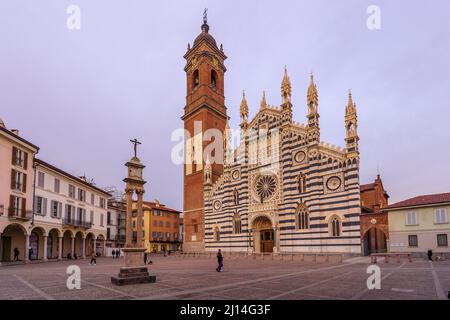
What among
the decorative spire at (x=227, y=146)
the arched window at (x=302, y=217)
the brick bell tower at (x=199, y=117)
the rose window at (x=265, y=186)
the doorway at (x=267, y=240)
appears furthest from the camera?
the brick bell tower at (x=199, y=117)

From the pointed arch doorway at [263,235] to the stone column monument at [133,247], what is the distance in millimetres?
26676

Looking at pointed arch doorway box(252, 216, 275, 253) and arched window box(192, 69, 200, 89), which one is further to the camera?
arched window box(192, 69, 200, 89)

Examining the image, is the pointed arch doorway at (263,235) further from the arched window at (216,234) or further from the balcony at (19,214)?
the balcony at (19,214)

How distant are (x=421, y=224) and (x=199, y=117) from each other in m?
34.0

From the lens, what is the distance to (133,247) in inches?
600

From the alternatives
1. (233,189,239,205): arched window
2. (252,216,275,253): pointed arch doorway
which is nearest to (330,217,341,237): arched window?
(252,216,275,253): pointed arch doorway

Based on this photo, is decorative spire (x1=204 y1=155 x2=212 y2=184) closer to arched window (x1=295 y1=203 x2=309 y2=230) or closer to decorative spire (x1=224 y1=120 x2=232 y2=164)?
decorative spire (x1=224 y1=120 x2=232 y2=164)

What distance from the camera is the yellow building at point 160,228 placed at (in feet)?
229

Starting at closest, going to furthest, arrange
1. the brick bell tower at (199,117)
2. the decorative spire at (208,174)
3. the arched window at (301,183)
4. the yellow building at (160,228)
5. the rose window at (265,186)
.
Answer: the arched window at (301,183)
the rose window at (265,186)
the decorative spire at (208,174)
the brick bell tower at (199,117)
the yellow building at (160,228)

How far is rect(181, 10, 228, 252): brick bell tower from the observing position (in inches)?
1977

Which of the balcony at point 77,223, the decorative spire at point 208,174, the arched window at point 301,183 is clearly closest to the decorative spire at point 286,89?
the arched window at point 301,183

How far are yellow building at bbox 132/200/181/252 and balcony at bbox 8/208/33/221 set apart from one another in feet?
123

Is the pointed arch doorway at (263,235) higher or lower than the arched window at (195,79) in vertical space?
lower
